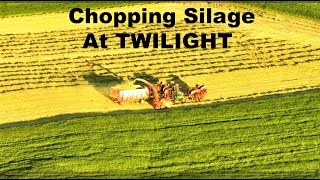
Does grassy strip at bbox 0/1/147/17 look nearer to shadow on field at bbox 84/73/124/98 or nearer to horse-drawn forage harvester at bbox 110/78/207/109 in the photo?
shadow on field at bbox 84/73/124/98

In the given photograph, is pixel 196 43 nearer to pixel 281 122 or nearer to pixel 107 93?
pixel 107 93

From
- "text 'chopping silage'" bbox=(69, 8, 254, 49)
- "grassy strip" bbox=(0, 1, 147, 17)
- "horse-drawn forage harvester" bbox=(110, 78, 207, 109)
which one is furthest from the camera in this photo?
"grassy strip" bbox=(0, 1, 147, 17)

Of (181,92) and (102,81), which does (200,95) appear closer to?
(181,92)

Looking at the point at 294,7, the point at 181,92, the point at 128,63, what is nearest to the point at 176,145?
the point at 181,92

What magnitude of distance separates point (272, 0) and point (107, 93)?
18679 millimetres

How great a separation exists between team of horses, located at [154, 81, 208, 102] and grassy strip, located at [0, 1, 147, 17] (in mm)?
14141

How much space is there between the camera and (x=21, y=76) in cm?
3112

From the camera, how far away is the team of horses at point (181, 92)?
28.6 m

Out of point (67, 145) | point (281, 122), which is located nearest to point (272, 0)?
point (281, 122)

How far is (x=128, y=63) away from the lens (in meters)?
33.3

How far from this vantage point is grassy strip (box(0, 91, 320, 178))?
23.1m

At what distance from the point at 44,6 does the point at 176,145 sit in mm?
20489

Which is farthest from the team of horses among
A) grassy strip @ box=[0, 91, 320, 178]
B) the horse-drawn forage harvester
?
grassy strip @ box=[0, 91, 320, 178]

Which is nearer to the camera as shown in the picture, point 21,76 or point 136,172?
point 136,172
